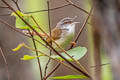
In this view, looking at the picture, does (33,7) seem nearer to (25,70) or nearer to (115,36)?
(25,70)

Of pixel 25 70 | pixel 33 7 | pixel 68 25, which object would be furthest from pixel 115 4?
pixel 33 7

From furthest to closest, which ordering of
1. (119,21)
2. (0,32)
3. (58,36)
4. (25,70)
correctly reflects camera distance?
(25,70) → (0,32) → (58,36) → (119,21)

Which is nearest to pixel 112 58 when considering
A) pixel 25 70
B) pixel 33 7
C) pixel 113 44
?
pixel 113 44

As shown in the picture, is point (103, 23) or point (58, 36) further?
point (58, 36)

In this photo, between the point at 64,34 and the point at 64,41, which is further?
the point at 64,34

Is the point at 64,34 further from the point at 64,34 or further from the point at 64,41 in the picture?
the point at 64,41

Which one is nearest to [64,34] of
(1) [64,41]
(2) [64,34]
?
(2) [64,34]

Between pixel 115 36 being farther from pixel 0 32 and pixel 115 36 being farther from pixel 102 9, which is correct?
pixel 0 32

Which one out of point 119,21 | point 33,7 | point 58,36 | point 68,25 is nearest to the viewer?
point 119,21

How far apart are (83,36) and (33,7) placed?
112 centimetres

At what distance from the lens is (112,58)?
33cm

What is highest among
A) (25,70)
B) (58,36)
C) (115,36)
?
(115,36)

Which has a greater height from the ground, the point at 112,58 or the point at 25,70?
the point at 112,58

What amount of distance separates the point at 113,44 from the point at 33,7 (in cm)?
500
